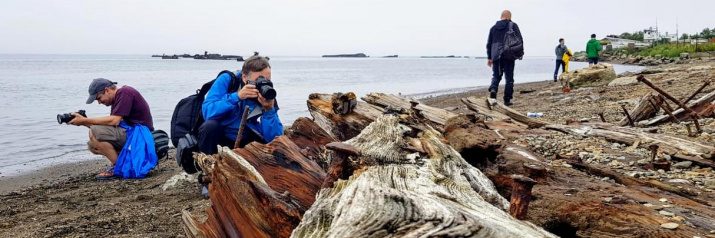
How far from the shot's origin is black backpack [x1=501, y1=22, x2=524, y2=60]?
10.7 meters

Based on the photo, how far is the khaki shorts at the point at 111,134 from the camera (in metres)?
6.89

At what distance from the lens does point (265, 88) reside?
4902 mm

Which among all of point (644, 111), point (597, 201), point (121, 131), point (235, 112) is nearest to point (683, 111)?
point (644, 111)

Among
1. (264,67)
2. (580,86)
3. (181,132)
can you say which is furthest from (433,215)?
(580,86)

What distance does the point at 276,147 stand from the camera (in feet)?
10.9

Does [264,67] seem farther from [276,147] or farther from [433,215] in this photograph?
[433,215]

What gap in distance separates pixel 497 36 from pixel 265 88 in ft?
23.6

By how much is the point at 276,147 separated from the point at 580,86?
14.1 meters

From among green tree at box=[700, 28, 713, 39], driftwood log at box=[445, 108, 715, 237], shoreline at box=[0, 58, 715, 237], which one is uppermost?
green tree at box=[700, 28, 713, 39]

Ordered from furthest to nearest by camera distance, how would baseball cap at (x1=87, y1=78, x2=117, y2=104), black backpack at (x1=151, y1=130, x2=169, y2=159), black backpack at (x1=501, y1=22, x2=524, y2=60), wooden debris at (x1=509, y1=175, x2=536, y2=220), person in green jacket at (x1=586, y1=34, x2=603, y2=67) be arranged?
person in green jacket at (x1=586, y1=34, x2=603, y2=67) < black backpack at (x1=501, y1=22, x2=524, y2=60) < black backpack at (x1=151, y1=130, x2=169, y2=159) < baseball cap at (x1=87, y1=78, x2=117, y2=104) < wooden debris at (x1=509, y1=175, x2=536, y2=220)

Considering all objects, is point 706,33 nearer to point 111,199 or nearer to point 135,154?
point 135,154

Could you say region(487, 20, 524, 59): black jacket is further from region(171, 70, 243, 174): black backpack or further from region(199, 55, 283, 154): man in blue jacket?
region(171, 70, 243, 174): black backpack

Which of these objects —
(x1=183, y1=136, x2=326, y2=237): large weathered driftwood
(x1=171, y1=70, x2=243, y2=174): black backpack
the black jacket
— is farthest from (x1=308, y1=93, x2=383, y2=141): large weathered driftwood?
the black jacket

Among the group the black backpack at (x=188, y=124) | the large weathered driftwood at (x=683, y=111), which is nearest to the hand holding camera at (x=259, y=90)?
the black backpack at (x=188, y=124)
